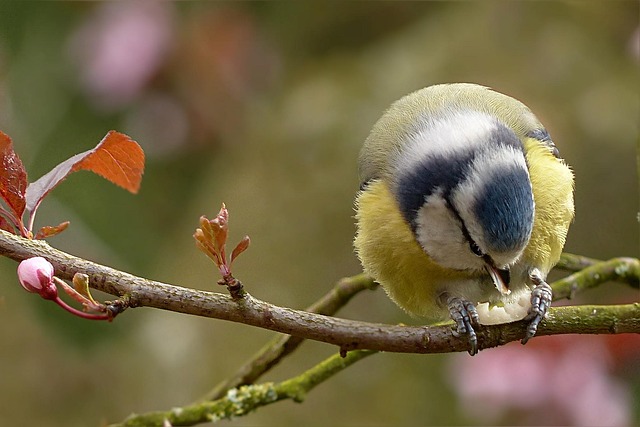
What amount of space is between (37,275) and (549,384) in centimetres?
122

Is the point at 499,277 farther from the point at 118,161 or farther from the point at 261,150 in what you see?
the point at 261,150

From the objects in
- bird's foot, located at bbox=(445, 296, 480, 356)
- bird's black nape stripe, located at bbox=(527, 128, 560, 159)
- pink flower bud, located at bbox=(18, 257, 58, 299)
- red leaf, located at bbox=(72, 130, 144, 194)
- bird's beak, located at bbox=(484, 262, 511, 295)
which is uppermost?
bird's black nape stripe, located at bbox=(527, 128, 560, 159)

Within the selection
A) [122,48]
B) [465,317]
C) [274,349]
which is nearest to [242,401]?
[274,349]

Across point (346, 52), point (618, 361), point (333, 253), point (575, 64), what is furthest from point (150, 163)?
point (618, 361)

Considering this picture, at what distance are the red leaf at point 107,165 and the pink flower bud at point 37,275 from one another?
0.07 meters

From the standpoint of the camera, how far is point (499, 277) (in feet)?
3.02

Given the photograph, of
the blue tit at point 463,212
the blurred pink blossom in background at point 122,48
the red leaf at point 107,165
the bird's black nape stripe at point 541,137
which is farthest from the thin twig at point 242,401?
the blurred pink blossom in background at point 122,48

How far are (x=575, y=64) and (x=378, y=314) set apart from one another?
803 mm

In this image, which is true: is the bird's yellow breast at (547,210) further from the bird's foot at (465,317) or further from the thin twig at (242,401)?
the thin twig at (242,401)

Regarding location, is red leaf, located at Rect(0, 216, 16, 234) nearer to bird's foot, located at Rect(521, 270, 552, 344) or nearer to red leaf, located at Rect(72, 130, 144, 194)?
red leaf, located at Rect(72, 130, 144, 194)

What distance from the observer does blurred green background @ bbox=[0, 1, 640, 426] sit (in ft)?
6.29

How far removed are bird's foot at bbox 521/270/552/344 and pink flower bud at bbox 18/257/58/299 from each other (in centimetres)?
40

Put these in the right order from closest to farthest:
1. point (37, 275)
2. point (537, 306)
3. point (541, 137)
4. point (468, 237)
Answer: point (37, 275)
point (537, 306)
point (468, 237)
point (541, 137)

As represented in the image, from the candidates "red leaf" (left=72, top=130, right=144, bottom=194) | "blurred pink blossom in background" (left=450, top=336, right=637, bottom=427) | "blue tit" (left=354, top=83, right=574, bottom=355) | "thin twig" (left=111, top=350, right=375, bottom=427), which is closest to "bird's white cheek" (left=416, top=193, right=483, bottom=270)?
"blue tit" (left=354, top=83, right=574, bottom=355)
